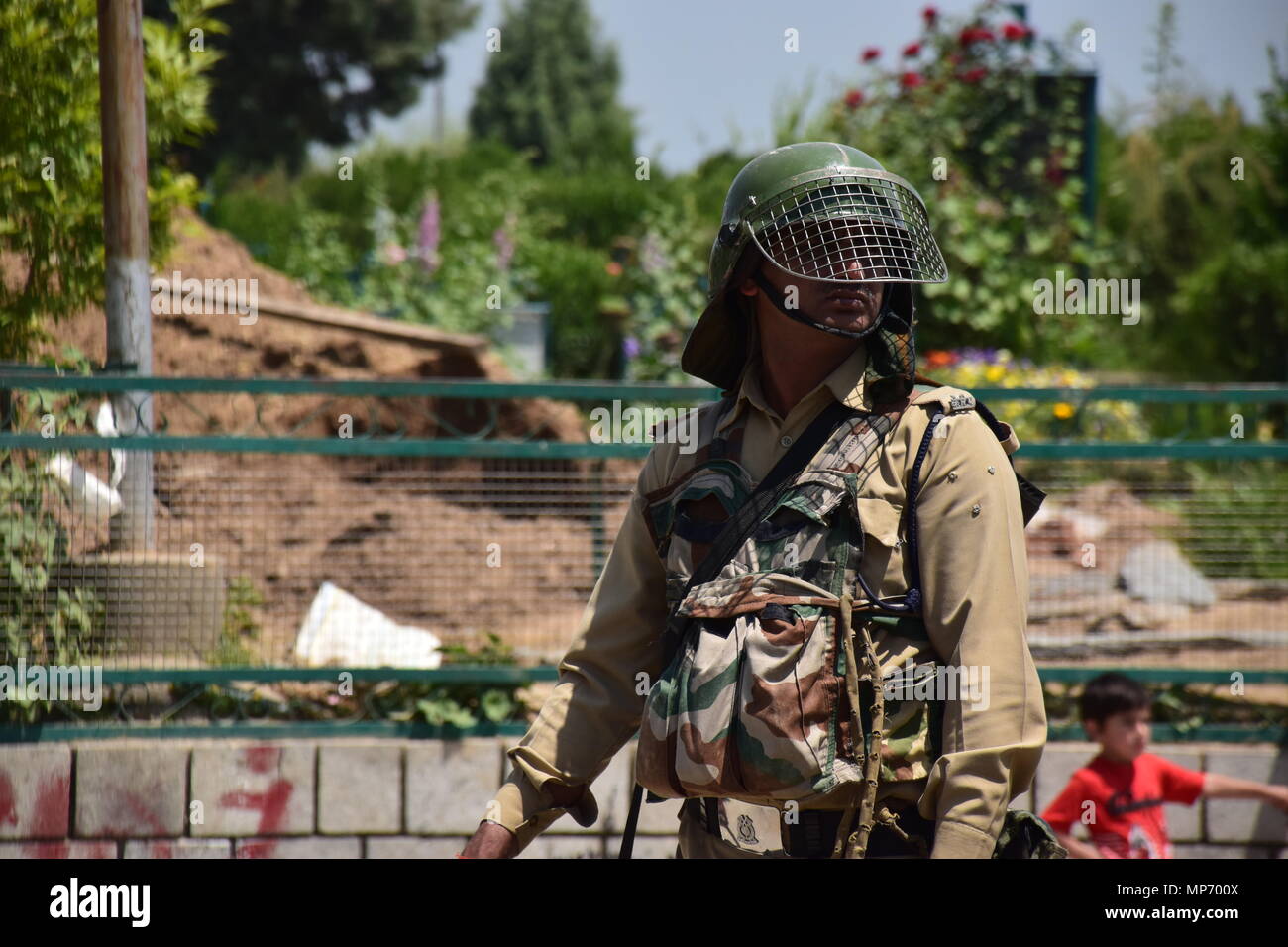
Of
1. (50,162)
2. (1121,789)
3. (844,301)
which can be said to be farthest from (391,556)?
(844,301)

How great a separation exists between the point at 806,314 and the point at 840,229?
158 mm

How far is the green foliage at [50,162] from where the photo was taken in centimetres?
461

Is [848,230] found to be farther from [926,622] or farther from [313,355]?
[313,355]

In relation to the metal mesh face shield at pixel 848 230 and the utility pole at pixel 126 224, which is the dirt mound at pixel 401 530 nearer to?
the utility pole at pixel 126 224

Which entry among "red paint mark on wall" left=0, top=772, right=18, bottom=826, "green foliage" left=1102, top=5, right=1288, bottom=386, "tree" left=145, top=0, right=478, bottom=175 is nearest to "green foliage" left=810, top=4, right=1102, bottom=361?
"green foliage" left=1102, top=5, right=1288, bottom=386

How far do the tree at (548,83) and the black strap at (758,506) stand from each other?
36.9m

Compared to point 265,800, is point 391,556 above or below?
above

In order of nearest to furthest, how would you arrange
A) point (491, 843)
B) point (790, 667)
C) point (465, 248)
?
point (790, 667) < point (491, 843) < point (465, 248)

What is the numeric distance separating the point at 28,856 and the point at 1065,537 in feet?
13.1

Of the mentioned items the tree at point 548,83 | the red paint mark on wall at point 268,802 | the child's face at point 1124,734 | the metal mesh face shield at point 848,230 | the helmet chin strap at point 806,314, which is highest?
the tree at point 548,83

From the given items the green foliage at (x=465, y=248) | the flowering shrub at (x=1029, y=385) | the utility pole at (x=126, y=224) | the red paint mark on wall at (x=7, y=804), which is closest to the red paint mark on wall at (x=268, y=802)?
the red paint mark on wall at (x=7, y=804)

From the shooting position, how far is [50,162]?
4.71 meters

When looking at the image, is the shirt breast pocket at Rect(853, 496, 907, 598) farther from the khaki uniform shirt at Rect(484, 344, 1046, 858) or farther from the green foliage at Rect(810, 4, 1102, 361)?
the green foliage at Rect(810, 4, 1102, 361)

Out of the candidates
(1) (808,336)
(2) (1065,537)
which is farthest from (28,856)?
(2) (1065,537)
